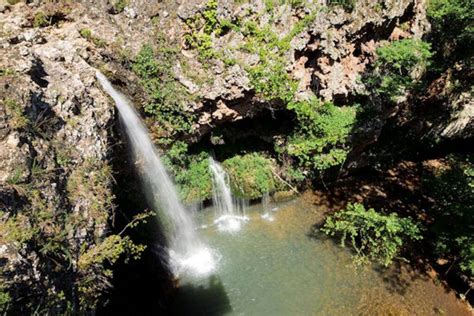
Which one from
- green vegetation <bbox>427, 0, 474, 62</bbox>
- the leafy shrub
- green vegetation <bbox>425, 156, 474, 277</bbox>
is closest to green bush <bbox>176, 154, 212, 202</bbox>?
the leafy shrub

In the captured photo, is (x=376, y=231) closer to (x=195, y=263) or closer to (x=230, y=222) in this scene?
(x=230, y=222)

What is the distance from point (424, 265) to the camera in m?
11.8

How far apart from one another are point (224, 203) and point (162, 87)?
536cm

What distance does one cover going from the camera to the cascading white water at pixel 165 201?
1099cm

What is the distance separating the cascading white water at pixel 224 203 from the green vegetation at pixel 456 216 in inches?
276

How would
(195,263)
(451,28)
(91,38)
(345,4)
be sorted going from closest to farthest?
1. (91,38)
2. (345,4)
3. (195,263)
4. (451,28)

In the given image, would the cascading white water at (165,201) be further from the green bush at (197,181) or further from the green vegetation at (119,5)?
the green vegetation at (119,5)

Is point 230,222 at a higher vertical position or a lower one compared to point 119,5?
lower

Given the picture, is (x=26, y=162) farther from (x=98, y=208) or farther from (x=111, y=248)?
(x=111, y=248)

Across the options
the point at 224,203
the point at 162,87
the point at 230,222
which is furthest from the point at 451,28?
the point at 230,222

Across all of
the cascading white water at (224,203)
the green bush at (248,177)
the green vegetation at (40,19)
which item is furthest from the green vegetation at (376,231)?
the green vegetation at (40,19)

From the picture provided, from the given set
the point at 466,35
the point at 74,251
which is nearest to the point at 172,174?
the point at 74,251

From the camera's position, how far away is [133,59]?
1148cm

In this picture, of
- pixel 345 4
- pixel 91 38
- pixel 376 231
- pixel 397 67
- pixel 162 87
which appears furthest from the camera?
pixel 397 67
